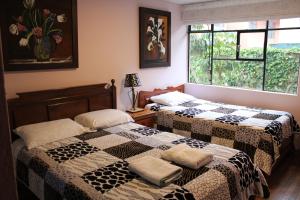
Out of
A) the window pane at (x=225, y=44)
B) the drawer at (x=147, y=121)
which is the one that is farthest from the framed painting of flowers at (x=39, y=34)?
the window pane at (x=225, y=44)

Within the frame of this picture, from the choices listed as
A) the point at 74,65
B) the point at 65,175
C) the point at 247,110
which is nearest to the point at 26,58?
the point at 74,65

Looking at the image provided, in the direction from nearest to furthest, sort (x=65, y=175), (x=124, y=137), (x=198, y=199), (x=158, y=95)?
1. (x=198, y=199)
2. (x=65, y=175)
3. (x=124, y=137)
4. (x=158, y=95)

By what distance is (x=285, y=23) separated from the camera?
3.82m

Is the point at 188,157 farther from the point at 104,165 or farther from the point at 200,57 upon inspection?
the point at 200,57

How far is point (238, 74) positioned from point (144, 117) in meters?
1.98

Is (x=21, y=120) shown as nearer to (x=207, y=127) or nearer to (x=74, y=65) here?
(x=74, y=65)

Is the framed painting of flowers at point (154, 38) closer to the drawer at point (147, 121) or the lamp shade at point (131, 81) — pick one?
the lamp shade at point (131, 81)

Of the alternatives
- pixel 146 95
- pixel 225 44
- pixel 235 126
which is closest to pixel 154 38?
pixel 146 95

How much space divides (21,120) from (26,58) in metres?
0.67

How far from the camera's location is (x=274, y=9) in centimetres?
374

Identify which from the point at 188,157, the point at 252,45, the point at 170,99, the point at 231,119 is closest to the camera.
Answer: the point at 188,157

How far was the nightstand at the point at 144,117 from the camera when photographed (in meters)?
3.51

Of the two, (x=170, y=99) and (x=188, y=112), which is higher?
(x=170, y=99)

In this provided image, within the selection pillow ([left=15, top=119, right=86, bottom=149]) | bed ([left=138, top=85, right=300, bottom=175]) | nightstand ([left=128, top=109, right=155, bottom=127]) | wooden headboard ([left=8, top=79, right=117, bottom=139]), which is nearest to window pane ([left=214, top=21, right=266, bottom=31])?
bed ([left=138, top=85, right=300, bottom=175])
